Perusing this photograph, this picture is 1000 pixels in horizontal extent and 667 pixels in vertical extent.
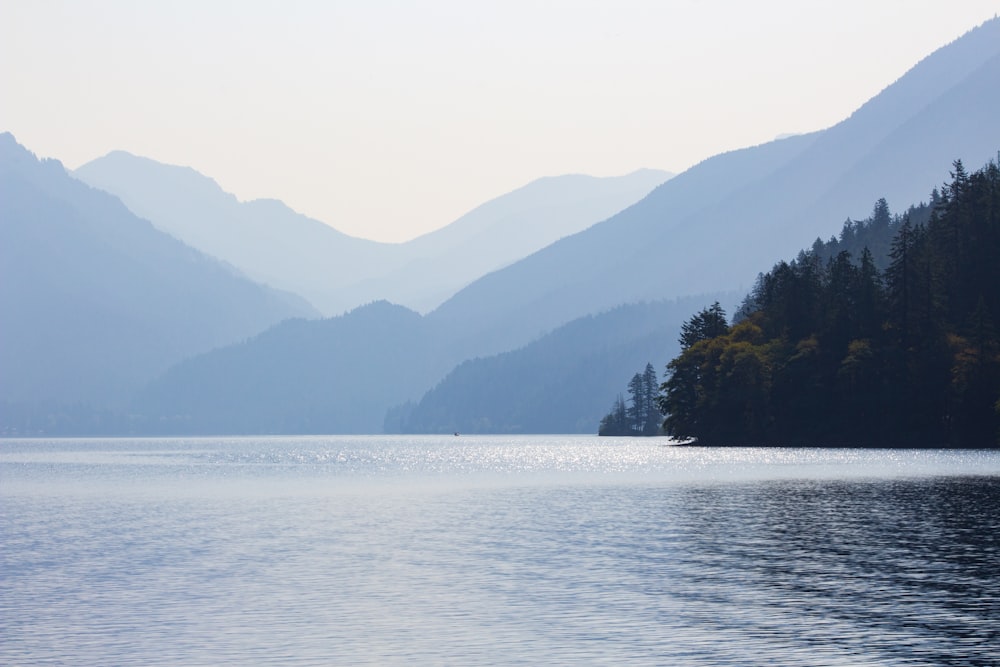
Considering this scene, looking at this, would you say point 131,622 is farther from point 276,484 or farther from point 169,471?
point 169,471

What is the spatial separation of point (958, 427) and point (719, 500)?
105 m

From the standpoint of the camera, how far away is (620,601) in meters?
50.8

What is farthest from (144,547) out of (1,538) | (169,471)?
(169,471)

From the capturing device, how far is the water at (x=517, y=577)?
1666 inches

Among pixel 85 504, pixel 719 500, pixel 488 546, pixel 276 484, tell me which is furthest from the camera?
pixel 276 484

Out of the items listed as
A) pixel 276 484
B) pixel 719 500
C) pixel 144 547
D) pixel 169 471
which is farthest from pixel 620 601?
pixel 169 471

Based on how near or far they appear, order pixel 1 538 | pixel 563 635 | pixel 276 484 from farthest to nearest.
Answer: pixel 276 484
pixel 1 538
pixel 563 635

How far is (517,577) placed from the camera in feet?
191

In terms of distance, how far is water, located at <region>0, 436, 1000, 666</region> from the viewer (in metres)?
42.3

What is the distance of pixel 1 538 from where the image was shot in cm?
7944

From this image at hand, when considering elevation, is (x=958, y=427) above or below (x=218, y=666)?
above

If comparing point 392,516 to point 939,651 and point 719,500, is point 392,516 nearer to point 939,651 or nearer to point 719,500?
point 719,500

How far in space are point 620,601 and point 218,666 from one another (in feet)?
56.2

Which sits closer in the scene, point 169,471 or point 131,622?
point 131,622
